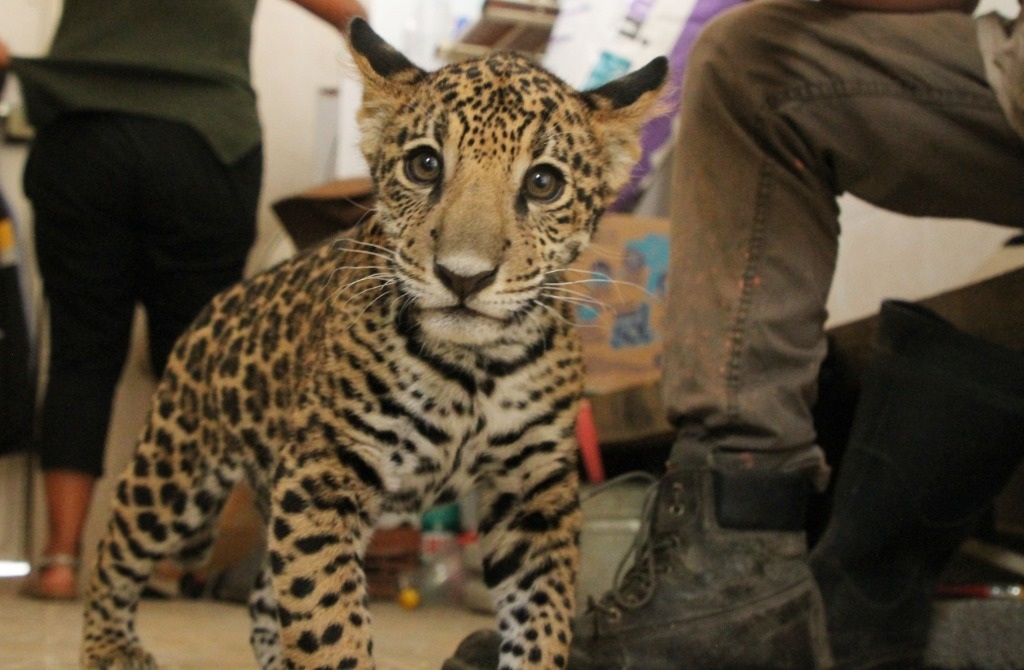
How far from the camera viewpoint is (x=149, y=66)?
122 inches

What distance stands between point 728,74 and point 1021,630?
3.88ft

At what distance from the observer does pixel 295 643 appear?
1.55 metres

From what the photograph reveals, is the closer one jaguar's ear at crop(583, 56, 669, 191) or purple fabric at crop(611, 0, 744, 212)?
jaguar's ear at crop(583, 56, 669, 191)

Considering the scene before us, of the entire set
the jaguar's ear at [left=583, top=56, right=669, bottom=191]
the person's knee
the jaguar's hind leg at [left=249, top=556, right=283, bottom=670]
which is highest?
the person's knee

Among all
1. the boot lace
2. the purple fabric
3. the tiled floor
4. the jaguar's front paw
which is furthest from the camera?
the purple fabric

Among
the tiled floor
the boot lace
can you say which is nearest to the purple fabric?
the tiled floor

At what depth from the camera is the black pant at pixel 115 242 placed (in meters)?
3.19

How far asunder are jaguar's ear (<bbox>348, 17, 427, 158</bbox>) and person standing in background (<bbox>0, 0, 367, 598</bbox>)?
1.45 meters

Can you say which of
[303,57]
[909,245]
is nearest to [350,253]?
[909,245]

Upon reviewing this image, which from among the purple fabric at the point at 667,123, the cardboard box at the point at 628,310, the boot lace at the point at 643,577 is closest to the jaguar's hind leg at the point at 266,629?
the boot lace at the point at 643,577

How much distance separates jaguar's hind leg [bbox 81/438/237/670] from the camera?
2.14 m

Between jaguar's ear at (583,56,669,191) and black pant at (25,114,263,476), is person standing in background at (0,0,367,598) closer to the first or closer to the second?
black pant at (25,114,263,476)

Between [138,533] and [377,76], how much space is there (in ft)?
3.30

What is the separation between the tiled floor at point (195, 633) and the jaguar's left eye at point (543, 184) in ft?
3.70
